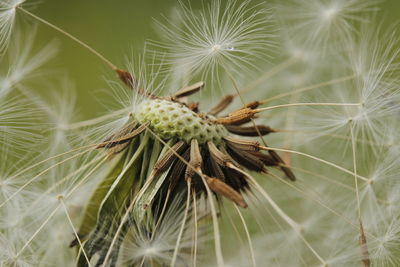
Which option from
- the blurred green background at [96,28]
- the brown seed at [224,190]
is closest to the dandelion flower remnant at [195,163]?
the brown seed at [224,190]

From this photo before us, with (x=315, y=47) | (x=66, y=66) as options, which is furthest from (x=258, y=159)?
(x=66, y=66)

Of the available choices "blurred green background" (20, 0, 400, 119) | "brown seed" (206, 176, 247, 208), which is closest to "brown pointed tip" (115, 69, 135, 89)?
"brown seed" (206, 176, 247, 208)

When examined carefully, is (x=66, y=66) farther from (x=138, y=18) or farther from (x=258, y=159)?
(x=258, y=159)

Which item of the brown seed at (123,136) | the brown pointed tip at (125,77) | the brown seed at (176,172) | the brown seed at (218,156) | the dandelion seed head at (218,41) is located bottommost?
the brown seed at (176,172)

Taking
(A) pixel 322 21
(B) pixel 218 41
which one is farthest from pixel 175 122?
(A) pixel 322 21

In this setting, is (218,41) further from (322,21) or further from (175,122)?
(322,21)

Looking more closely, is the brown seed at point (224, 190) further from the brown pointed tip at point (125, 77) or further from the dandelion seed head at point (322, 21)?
the dandelion seed head at point (322, 21)
